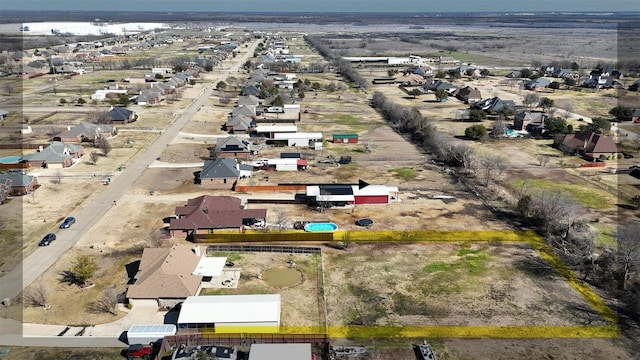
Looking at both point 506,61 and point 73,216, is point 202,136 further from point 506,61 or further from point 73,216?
point 506,61

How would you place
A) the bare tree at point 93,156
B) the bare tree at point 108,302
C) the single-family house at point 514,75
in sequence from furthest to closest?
the single-family house at point 514,75
the bare tree at point 93,156
the bare tree at point 108,302

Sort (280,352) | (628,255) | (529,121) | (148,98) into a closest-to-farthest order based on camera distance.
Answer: (280,352) < (628,255) < (529,121) < (148,98)

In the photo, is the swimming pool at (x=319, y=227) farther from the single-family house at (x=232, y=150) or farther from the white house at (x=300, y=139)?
the white house at (x=300, y=139)

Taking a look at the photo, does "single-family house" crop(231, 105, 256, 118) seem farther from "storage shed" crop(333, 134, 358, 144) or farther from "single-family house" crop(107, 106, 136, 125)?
"storage shed" crop(333, 134, 358, 144)

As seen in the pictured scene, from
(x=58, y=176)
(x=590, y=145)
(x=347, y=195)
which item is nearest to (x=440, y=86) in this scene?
(x=590, y=145)

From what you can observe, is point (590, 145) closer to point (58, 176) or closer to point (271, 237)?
point (271, 237)

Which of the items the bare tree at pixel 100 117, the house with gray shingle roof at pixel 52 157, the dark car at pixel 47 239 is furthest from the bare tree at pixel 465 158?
the bare tree at pixel 100 117
